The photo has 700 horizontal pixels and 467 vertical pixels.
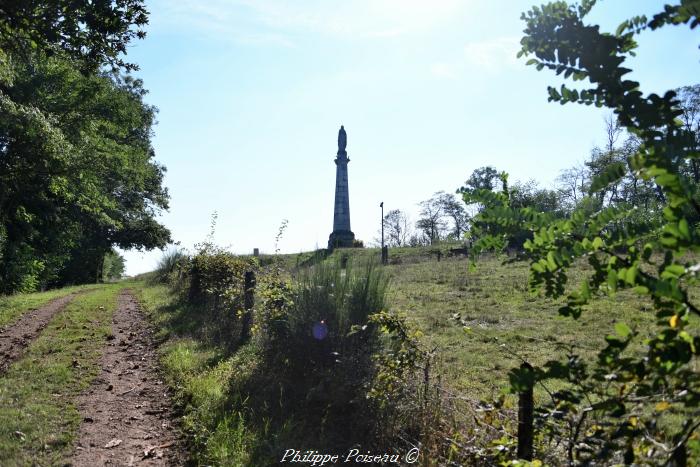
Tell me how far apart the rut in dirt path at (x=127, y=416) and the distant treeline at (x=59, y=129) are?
4482mm

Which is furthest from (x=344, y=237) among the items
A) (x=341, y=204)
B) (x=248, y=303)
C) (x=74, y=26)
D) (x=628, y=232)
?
(x=628, y=232)

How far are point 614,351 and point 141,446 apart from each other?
4872 mm

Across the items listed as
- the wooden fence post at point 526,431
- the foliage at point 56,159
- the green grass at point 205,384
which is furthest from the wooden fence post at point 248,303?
the wooden fence post at point 526,431

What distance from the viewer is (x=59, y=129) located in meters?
14.5

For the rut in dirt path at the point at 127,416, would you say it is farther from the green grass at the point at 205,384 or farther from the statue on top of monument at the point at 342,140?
the statue on top of monument at the point at 342,140

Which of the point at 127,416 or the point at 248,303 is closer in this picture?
the point at 127,416

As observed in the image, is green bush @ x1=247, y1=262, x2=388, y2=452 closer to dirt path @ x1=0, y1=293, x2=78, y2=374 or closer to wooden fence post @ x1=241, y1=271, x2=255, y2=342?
wooden fence post @ x1=241, y1=271, x2=255, y2=342

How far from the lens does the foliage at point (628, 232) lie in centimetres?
143

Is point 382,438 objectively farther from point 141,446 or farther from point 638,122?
point 638,122

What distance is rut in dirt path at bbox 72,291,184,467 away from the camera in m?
4.91

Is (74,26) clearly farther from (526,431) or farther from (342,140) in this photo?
(342,140)

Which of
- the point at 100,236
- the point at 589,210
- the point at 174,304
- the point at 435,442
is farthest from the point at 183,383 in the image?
the point at 100,236

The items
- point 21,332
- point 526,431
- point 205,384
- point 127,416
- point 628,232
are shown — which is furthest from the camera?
point 21,332

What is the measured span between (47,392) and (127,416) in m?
1.29
